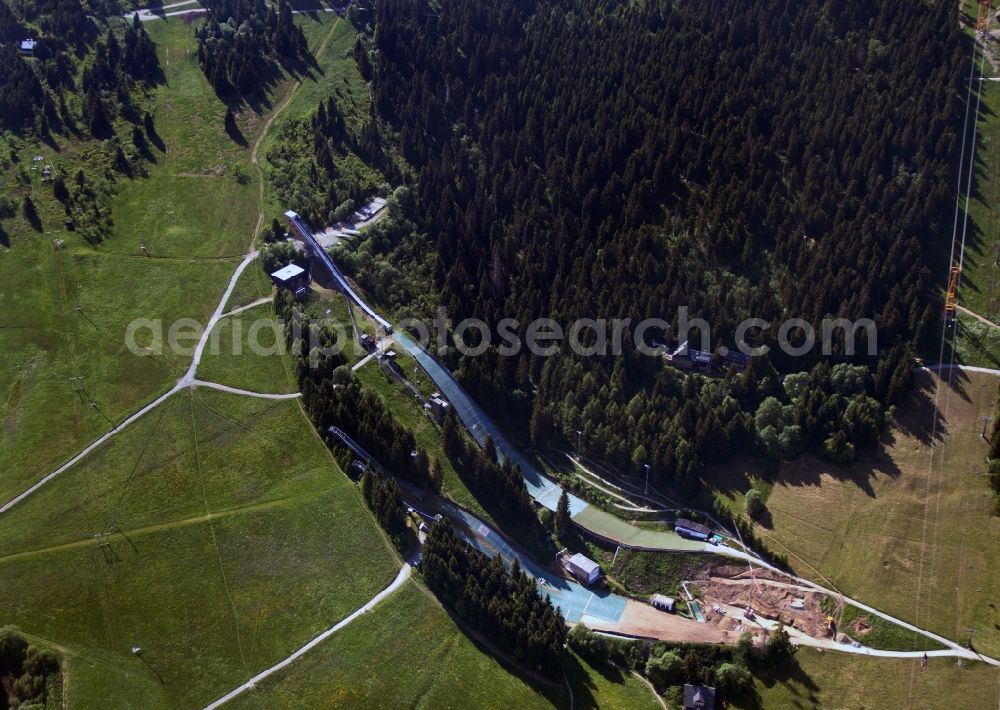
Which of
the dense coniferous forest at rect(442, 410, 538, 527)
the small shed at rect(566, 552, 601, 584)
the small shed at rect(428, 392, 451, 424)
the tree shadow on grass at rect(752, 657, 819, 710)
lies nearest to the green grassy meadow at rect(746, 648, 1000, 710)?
the tree shadow on grass at rect(752, 657, 819, 710)

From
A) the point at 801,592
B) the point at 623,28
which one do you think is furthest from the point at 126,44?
the point at 801,592

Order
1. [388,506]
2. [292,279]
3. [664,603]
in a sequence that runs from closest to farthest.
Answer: [664,603], [388,506], [292,279]

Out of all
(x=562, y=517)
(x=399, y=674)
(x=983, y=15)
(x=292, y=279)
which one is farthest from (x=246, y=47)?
(x=983, y=15)

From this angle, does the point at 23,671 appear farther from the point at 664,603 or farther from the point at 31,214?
the point at 31,214

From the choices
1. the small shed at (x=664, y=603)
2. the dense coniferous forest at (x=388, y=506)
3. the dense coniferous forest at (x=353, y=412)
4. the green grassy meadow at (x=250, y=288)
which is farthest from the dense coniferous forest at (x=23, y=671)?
the small shed at (x=664, y=603)

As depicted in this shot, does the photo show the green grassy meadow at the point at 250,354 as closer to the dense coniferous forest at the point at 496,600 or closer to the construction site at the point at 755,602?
the dense coniferous forest at the point at 496,600

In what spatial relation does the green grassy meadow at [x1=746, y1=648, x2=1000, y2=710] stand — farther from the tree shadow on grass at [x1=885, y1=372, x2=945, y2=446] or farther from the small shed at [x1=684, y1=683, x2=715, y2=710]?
the tree shadow on grass at [x1=885, y1=372, x2=945, y2=446]
